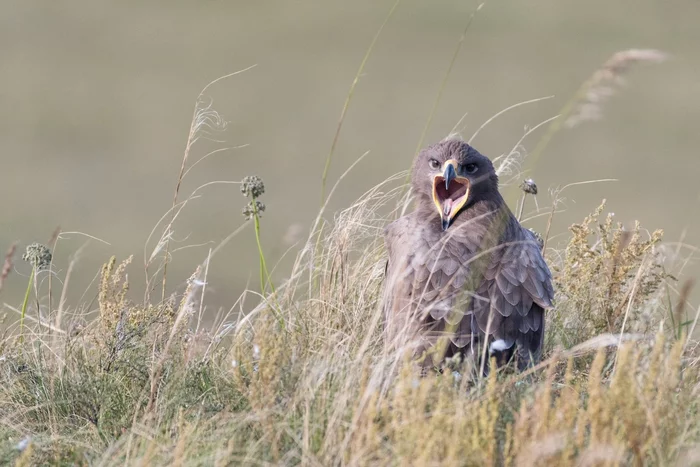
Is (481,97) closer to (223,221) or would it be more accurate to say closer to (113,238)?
(223,221)

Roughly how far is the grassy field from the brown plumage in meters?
0.18

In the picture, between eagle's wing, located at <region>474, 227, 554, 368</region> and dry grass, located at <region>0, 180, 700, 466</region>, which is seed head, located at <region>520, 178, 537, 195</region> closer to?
dry grass, located at <region>0, 180, 700, 466</region>

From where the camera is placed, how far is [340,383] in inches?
150

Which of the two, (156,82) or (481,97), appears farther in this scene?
(156,82)

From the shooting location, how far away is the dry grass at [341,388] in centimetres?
330

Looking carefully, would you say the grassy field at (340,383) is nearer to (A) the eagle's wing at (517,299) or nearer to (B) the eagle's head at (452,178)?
(A) the eagle's wing at (517,299)

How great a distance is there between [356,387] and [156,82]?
6469 cm

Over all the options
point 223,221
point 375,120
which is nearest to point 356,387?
point 223,221

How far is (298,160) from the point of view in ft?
189

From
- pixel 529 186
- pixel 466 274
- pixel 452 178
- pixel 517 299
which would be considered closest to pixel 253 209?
pixel 452 178

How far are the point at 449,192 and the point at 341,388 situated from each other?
1.84 metres

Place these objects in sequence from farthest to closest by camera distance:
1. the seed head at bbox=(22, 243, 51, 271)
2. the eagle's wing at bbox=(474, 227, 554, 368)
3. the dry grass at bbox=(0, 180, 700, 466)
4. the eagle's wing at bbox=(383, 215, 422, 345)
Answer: the seed head at bbox=(22, 243, 51, 271) < the eagle's wing at bbox=(474, 227, 554, 368) < the eagle's wing at bbox=(383, 215, 422, 345) < the dry grass at bbox=(0, 180, 700, 466)

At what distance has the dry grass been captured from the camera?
330 cm

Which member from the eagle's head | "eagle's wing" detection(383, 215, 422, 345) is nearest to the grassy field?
"eagle's wing" detection(383, 215, 422, 345)
